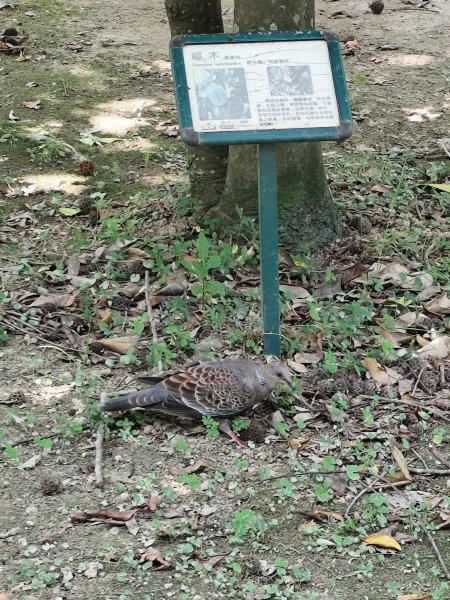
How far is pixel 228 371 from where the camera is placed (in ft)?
14.5

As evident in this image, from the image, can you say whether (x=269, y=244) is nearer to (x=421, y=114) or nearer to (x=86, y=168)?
(x=86, y=168)

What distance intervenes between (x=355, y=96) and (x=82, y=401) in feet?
15.0

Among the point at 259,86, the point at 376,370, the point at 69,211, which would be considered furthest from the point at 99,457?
the point at 69,211

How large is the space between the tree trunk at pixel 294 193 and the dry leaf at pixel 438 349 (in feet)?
3.46

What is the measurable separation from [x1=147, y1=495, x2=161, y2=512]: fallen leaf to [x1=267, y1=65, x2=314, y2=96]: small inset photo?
192 centimetres

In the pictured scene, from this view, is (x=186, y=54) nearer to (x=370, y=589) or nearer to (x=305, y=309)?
(x=305, y=309)

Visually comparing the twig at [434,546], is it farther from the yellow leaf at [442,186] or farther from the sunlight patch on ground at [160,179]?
the sunlight patch on ground at [160,179]

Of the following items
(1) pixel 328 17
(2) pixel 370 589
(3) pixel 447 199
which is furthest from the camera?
(1) pixel 328 17

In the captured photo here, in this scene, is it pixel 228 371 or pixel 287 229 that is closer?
pixel 228 371

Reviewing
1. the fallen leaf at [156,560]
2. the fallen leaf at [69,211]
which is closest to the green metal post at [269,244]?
the fallen leaf at [156,560]

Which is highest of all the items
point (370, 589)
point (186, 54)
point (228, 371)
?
point (186, 54)

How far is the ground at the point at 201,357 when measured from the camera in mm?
3730

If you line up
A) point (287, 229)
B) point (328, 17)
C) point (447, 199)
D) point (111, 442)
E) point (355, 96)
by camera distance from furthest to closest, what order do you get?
point (328, 17) < point (355, 96) < point (447, 199) < point (287, 229) < point (111, 442)

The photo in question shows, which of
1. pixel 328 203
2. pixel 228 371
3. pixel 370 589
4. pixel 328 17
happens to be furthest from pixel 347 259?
pixel 328 17
